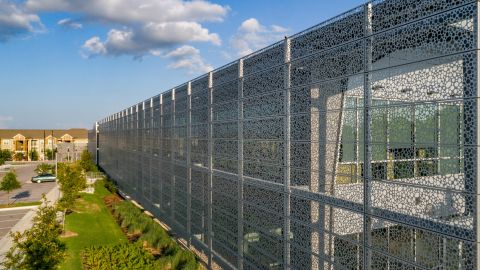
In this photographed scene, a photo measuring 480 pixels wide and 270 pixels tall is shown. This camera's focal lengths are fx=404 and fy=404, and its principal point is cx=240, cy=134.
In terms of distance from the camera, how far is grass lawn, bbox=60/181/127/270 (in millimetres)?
15535

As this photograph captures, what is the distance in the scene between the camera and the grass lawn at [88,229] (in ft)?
51.0

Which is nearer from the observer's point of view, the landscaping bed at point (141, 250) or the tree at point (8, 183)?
the landscaping bed at point (141, 250)

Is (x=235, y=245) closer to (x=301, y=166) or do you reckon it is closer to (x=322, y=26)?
(x=301, y=166)

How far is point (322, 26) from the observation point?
8.10 m

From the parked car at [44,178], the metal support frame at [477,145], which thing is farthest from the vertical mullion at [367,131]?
the parked car at [44,178]

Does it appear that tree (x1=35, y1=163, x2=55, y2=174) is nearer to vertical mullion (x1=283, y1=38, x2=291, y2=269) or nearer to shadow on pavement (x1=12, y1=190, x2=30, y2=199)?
shadow on pavement (x1=12, y1=190, x2=30, y2=199)

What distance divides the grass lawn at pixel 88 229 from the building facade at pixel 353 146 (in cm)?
529

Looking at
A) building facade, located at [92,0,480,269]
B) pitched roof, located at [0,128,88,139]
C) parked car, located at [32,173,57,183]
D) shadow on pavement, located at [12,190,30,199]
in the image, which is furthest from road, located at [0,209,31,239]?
pitched roof, located at [0,128,88,139]

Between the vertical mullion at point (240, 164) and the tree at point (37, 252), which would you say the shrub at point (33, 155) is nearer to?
the tree at point (37, 252)

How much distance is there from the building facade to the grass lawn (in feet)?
17.4

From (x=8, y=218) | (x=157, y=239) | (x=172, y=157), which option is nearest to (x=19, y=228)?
(x=8, y=218)

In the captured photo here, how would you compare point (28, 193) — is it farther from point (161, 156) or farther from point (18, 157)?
point (18, 157)

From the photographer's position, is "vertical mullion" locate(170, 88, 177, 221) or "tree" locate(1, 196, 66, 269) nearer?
"tree" locate(1, 196, 66, 269)

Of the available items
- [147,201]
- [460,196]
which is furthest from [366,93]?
[147,201]
